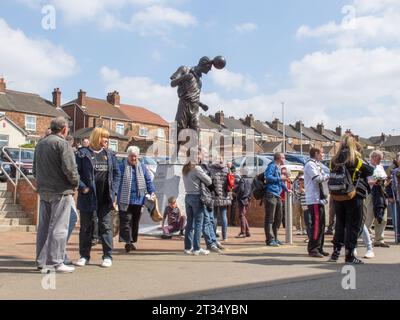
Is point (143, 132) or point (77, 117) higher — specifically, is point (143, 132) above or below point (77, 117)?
below

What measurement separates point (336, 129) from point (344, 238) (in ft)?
345

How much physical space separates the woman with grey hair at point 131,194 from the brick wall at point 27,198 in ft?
17.4

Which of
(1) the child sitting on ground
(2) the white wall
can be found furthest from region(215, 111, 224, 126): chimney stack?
(1) the child sitting on ground

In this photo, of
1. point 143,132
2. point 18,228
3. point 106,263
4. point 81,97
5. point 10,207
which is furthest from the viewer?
point 143,132

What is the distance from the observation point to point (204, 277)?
20.7 ft

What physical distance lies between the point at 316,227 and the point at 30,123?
5658 centimetres

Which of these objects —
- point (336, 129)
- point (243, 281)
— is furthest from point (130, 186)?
point (336, 129)

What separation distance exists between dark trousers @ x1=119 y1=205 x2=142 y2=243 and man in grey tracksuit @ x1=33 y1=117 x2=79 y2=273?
82.8 inches

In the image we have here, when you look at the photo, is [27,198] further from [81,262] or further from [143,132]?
[143,132]

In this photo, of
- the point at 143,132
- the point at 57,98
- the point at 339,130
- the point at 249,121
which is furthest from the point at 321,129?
the point at 57,98

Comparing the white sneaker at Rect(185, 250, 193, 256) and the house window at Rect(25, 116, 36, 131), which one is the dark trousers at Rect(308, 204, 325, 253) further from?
the house window at Rect(25, 116, 36, 131)

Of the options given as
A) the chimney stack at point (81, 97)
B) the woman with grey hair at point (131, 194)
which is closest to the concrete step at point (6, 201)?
the woman with grey hair at point (131, 194)

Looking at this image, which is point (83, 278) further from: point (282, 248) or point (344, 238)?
point (282, 248)

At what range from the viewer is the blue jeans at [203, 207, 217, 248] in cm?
892
